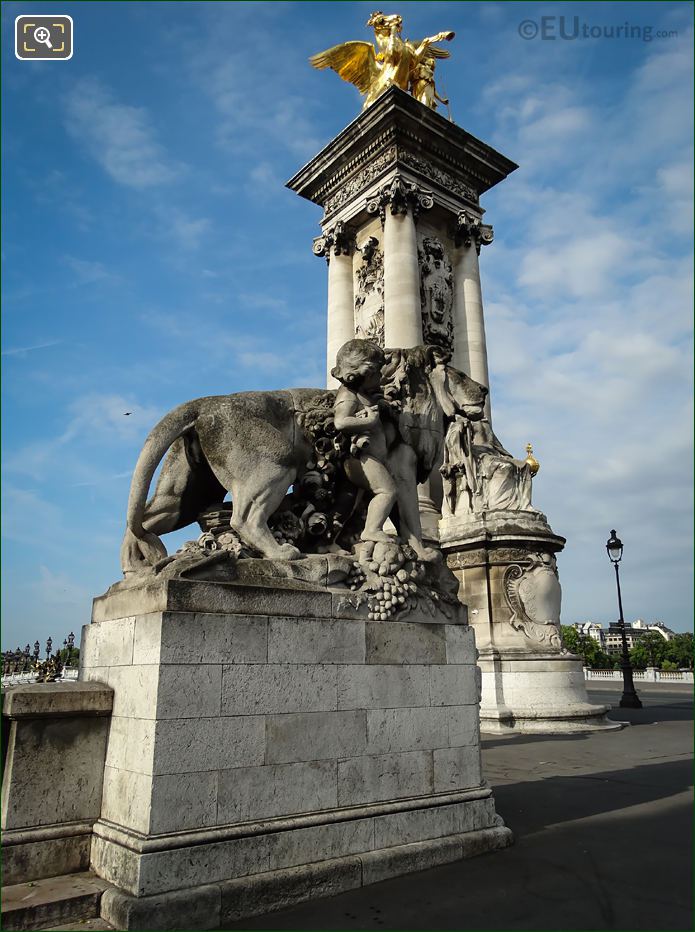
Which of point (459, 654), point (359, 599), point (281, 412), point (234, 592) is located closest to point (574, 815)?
point (459, 654)

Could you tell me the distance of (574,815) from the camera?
7.04 metres

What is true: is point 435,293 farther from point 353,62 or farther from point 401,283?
point 353,62

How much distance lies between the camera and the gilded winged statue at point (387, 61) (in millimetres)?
22391

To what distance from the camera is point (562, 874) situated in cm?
518

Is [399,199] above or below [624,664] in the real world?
above

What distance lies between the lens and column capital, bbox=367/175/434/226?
757 inches

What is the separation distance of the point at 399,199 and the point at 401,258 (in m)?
1.69

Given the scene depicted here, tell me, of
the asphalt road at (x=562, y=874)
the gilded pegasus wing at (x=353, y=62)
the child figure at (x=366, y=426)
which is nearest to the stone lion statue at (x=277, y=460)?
the child figure at (x=366, y=426)

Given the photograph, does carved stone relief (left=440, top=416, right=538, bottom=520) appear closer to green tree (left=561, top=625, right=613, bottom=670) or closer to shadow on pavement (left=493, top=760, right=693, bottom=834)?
shadow on pavement (left=493, top=760, right=693, bottom=834)

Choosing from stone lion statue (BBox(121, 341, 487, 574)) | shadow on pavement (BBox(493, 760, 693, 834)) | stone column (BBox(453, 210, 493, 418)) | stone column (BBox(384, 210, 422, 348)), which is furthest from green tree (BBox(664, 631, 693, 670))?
stone lion statue (BBox(121, 341, 487, 574))

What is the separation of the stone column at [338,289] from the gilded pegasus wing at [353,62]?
19.0 feet

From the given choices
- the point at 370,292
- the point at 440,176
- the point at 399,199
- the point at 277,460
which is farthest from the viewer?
the point at 440,176

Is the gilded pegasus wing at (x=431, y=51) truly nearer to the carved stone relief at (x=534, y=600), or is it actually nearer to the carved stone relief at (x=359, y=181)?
the carved stone relief at (x=359, y=181)

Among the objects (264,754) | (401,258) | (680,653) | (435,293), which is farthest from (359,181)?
(680,653)
